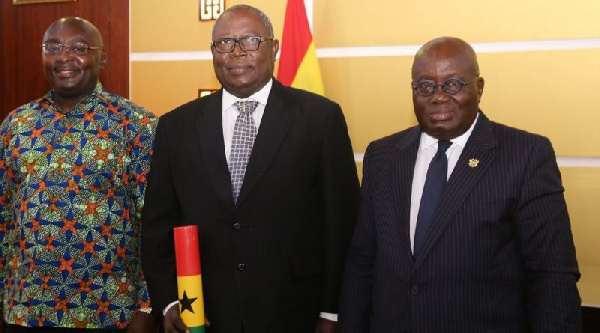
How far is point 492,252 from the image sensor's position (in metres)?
1.84

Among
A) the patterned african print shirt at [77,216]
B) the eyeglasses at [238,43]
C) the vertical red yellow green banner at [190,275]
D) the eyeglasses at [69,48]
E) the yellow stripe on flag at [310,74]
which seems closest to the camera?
the vertical red yellow green banner at [190,275]

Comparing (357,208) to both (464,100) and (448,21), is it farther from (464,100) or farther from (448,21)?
(448,21)

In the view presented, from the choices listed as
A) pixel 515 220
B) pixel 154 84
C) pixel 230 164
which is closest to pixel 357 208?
pixel 230 164

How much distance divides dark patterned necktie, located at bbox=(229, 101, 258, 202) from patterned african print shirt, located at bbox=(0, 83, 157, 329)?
0.54m

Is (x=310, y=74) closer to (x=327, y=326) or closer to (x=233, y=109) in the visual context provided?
(x=233, y=109)

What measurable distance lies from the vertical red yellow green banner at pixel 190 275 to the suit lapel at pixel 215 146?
14 centimetres

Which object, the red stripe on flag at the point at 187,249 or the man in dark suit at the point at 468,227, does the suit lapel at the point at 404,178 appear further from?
the red stripe on flag at the point at 187,249

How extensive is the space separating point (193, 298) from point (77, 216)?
642 mm

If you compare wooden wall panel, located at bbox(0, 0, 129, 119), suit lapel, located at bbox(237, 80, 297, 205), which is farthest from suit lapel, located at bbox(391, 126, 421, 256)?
wooden wall panel, located at bbox(0, 0, 129, 119)

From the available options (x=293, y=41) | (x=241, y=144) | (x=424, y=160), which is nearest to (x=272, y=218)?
(x=241, y=144)

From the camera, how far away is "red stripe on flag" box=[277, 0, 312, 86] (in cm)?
345

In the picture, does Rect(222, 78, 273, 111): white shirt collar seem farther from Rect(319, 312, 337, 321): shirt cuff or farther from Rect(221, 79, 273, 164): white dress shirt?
Rect(319, 312, 337, 321): shirt cuff

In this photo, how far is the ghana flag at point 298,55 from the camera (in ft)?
11.2

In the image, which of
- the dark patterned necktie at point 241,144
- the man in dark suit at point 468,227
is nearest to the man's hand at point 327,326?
the man in dark suit at point 468,227
